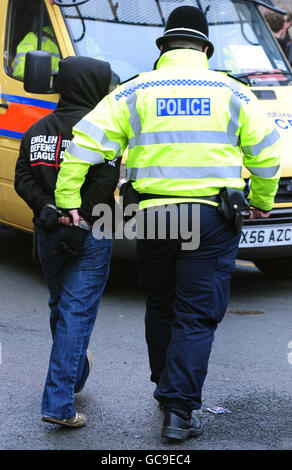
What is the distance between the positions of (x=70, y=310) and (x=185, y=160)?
2.78 feet

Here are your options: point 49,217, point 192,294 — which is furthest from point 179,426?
point 49,217

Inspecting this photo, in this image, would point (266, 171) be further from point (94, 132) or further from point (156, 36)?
point (156, 36)

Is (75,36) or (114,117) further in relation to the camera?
(75,36)

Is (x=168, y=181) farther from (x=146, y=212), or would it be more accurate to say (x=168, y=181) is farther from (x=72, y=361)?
(x=72, y=361)

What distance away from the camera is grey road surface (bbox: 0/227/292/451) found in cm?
420

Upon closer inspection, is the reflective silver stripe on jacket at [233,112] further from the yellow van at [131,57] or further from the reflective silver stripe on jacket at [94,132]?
the yellow van at [131,57]

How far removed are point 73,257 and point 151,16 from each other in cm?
332

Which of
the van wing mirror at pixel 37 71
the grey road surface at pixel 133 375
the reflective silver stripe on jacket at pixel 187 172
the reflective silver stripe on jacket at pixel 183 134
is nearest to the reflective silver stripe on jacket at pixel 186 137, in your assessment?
the reflective silver stripe on jacket at pixel 183 134

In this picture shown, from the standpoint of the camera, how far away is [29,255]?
838cm

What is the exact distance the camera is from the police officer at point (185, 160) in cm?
402

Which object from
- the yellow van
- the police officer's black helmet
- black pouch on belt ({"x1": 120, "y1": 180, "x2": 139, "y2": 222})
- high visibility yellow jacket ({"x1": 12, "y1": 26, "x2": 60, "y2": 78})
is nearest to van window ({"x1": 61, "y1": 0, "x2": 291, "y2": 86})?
the yellow van

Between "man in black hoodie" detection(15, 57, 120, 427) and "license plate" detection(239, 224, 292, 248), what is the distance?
2.28 m

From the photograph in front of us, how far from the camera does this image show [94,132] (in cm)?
405
